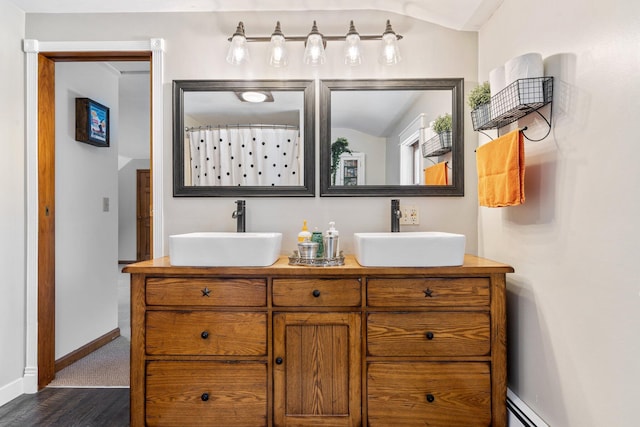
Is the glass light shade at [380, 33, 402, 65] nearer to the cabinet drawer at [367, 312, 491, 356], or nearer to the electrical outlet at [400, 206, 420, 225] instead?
the electrical outlet at [400, 206, 420, 225]

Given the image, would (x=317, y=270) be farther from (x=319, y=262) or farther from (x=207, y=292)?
(x=207, y=292)

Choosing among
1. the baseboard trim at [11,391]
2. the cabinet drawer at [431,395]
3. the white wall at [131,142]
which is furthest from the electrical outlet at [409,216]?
the white wall at [131,142]

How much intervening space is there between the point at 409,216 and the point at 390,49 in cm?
95

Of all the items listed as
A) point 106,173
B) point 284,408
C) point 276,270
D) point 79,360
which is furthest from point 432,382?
point 106,173

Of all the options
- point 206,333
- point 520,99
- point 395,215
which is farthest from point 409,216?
point 206,333

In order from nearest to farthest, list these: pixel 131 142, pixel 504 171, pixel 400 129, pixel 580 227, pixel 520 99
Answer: pixel 580 227 < pixel 520 99 < pixel 504 171 < pixel 400 129 < pixel 131 142

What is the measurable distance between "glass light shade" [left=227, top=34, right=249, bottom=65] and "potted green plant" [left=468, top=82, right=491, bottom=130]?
1.25 meters

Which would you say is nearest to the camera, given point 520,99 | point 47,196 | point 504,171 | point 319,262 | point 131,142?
point 520,99

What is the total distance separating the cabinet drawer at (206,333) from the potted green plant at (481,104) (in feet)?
4.59

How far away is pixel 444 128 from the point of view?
7.18 feet

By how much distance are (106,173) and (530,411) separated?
10.7 feet

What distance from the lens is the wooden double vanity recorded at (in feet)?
5.47

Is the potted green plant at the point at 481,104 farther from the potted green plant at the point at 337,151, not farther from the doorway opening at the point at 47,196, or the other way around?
the doorway opening at the point at 47,196

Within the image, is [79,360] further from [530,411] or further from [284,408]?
[530,411]
